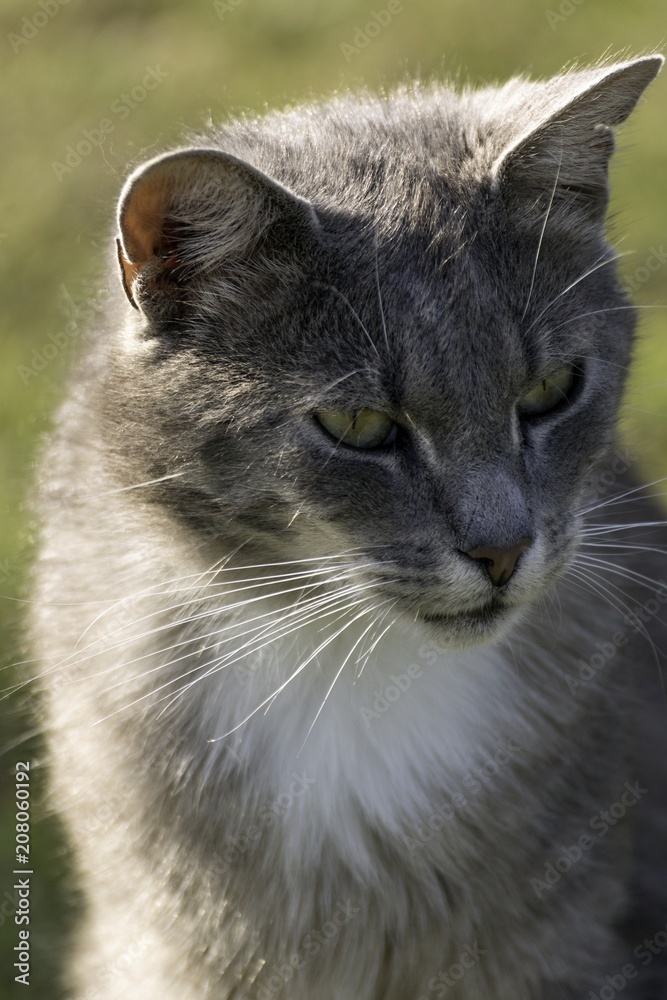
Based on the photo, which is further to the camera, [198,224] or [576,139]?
[576,139]

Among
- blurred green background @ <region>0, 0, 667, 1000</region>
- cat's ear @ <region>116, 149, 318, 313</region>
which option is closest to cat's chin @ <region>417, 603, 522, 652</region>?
cat's ear @ <region>116, 149, 318, 313</region>

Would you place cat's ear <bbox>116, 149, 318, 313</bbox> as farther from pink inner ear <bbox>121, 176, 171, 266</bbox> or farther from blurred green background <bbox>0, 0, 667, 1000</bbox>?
blurred green background <bbox>0, 0, 667, 1000</bbox>

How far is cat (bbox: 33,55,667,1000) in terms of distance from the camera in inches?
78.4

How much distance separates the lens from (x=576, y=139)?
212 centimetres

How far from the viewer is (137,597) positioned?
7.75 feet

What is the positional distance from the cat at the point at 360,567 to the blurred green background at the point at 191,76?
6.49ft

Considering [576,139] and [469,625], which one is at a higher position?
[576,139]

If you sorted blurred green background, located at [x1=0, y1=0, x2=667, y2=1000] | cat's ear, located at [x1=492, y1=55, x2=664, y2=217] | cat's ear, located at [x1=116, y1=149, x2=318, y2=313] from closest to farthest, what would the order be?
cat's ear, located at [x1=116, y1=149, x2=318, y2=313], cat's ear, located at [x1=492, y1=55, x2=664, y2=217], blurred green background, located at [x1=0, y1=0, x2=667, y2=1000]

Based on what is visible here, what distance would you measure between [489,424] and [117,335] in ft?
2.52

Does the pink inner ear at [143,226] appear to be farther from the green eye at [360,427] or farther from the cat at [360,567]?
the green eye at [360,427]

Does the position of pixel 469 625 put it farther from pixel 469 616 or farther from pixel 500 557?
pixel 500 557

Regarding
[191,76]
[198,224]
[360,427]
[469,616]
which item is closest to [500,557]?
[469,616]

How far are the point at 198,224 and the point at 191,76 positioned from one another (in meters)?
4.32

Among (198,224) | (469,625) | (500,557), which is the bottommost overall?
(469,625)
